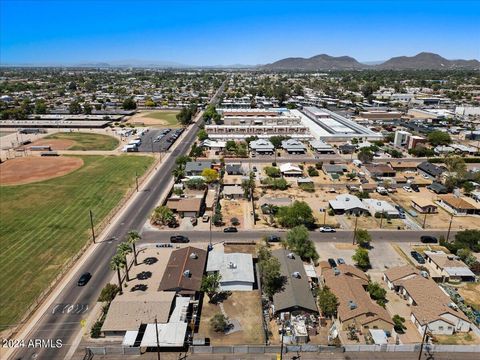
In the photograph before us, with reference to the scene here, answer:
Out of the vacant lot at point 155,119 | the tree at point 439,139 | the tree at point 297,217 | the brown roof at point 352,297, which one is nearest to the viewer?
the brown roof at point 352,297

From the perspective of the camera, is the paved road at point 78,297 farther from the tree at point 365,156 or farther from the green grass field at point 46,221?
the tree at point 365,156

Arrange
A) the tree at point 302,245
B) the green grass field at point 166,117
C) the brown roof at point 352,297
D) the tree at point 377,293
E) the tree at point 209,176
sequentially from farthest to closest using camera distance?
the green grass field at point 166,117, the tree at point 209,176, the tree at point 302,245, the tree at point 377,293, the brown roof at point 352,297

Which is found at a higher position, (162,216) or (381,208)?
(162,216)

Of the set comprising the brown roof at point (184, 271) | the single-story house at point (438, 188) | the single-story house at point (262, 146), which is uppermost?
the single-story house at point (262, 146)

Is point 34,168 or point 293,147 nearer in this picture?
point 34,168

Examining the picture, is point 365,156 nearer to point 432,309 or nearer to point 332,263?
point 332,263

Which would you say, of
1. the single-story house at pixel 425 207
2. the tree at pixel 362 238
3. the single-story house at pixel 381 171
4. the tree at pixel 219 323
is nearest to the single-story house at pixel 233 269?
the tree at pixel 219 323

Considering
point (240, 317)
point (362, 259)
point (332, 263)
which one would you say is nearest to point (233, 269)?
point (240, 317)
